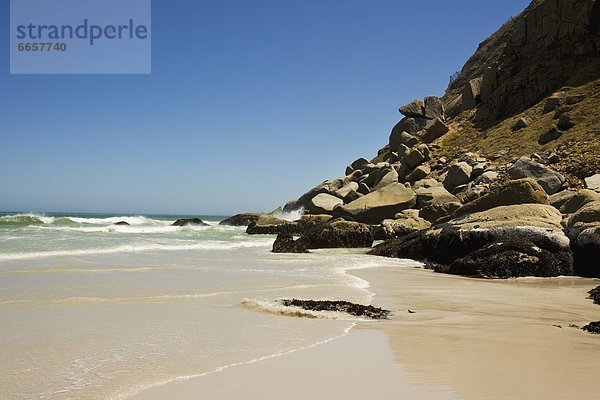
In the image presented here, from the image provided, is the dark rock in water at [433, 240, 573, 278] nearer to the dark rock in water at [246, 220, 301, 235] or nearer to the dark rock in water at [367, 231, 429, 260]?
the dark rock in water at [367, 231, 429, 260]

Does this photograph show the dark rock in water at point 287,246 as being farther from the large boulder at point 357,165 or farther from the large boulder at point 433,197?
the large boulder at point 357,165

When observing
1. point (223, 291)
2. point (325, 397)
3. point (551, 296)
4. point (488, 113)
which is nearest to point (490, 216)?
point (551, 296)

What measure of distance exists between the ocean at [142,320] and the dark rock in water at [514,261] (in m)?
3.17

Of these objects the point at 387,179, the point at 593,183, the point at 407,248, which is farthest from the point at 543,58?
the point at 407,248

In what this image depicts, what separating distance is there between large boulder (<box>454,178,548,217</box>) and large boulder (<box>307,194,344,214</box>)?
54.9 feet

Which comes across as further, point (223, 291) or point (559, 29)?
point (559, 29)

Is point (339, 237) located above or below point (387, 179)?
below

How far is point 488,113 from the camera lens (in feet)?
148

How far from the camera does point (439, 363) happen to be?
4.64m

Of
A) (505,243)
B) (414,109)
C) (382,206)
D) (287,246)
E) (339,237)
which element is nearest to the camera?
(505,243)

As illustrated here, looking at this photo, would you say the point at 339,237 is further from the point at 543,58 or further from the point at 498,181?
the point at 543,58

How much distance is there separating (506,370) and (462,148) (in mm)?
37791

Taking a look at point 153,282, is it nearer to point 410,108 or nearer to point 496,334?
point 496,334

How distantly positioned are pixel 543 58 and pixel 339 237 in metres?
30.8
